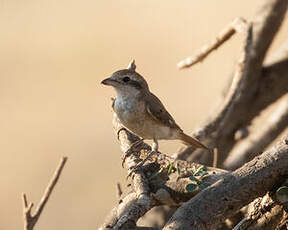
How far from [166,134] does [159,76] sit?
25.6ft

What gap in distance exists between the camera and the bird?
4102 mm

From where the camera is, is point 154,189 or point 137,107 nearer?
point 154,189

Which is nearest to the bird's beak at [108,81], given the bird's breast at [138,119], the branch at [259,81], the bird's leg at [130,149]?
the bird's breast at [138,119]

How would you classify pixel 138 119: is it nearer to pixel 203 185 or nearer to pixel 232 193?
pixel 203 185

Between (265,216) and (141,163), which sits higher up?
(141,163)

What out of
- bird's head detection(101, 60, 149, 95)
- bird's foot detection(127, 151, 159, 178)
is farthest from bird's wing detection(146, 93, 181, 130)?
bird's foot detection(127, 151, 159, 178)

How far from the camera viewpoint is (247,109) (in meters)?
5.64

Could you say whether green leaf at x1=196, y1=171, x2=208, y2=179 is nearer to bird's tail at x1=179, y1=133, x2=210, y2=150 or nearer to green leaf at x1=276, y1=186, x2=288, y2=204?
green leaf at x1=276, y1=186, x2=288, y2=204

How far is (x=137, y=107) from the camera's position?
4.23m

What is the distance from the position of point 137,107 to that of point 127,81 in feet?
0.62

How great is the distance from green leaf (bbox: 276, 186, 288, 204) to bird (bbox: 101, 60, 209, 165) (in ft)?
4.06

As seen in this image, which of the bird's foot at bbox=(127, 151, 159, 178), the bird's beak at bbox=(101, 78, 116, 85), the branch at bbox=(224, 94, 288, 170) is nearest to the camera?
the bird's foot at bbox=(127, 151, 159, 178)

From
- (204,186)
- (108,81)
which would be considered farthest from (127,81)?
(204,186)

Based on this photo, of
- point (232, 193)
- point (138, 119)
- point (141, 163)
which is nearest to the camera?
point (232, 193)
